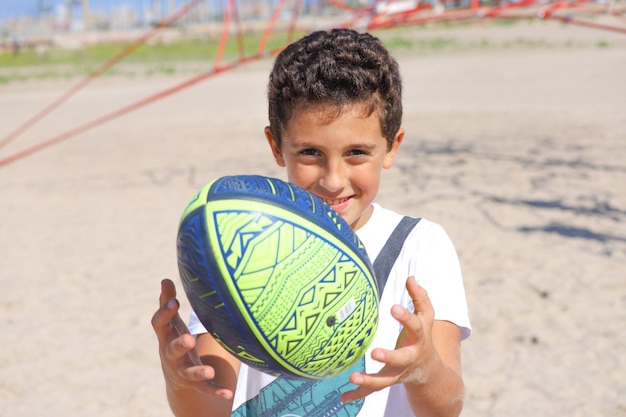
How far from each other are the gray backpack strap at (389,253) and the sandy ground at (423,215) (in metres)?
1.88

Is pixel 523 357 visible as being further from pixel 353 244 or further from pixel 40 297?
pixel 40 297

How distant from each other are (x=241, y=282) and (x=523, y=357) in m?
2.84

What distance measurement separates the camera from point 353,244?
1538 millimetres

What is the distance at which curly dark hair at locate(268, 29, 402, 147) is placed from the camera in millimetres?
1636

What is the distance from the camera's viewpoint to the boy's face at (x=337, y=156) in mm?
1633

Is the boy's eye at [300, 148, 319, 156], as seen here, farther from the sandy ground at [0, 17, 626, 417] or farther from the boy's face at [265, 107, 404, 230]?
the sandy ground at [0, 17, 626, 417]

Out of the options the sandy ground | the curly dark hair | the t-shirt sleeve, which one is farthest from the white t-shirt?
the sandy ground

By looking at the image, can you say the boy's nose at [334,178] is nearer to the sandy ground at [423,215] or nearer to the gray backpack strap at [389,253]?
the gray backpack strap at [389,253]

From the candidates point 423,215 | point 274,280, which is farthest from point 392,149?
point 423,215

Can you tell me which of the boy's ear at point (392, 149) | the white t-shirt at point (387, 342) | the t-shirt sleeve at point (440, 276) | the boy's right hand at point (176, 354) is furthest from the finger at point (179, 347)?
the boy's ear at point (392, 149)

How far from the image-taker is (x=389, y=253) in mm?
1768

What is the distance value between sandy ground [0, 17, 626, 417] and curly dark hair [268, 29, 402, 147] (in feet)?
7.01

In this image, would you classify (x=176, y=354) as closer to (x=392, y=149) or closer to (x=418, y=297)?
(x=418, y=297)

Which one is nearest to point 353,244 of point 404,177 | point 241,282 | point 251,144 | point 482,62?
point 241,282
